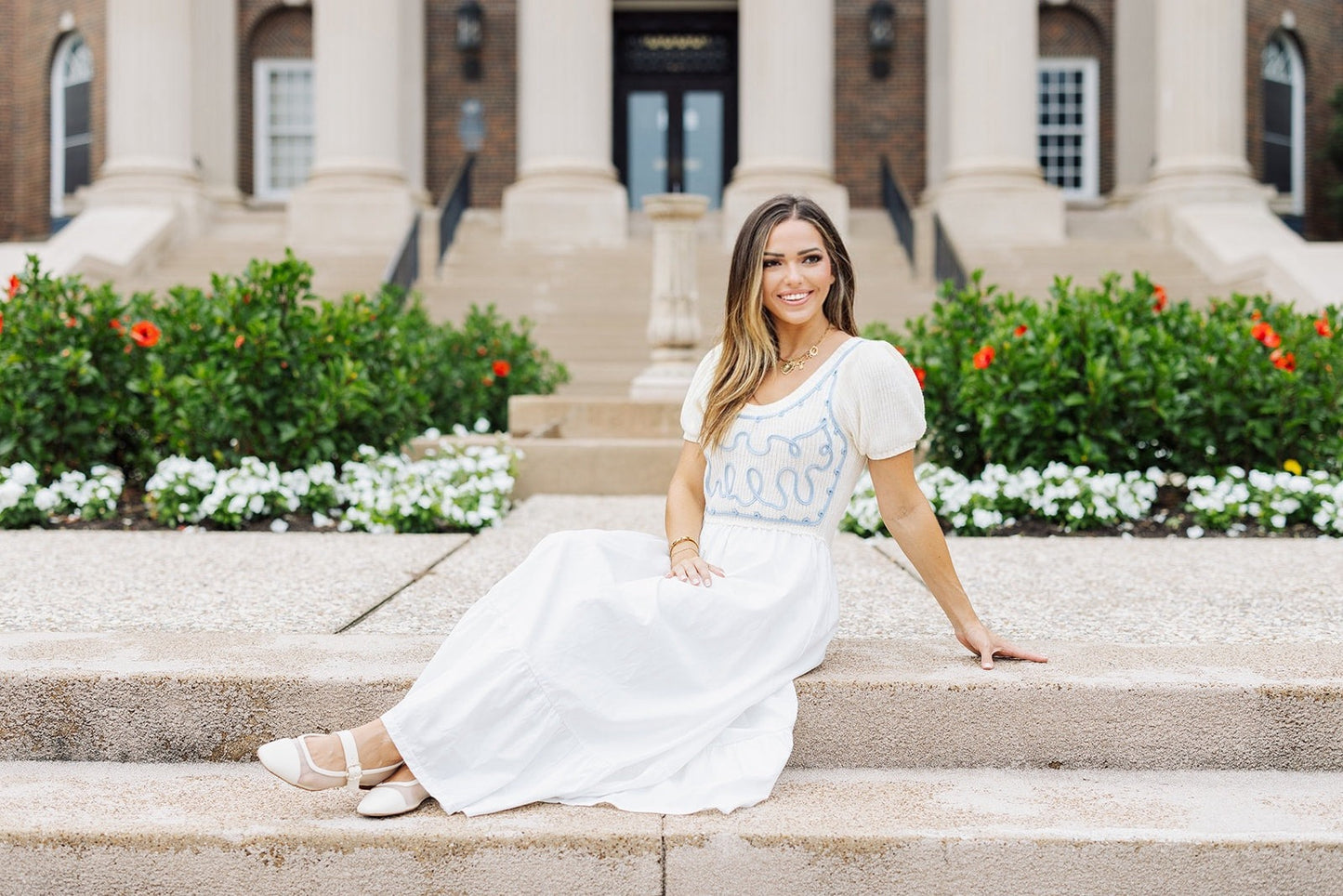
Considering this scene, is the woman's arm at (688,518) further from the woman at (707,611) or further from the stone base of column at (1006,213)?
the stone base of column at (1006,213)

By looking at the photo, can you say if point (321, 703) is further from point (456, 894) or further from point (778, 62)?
point (778, 62)

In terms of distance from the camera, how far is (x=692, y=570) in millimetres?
2865

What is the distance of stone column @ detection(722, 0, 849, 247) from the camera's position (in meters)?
15.7

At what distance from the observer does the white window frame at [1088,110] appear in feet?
65.0

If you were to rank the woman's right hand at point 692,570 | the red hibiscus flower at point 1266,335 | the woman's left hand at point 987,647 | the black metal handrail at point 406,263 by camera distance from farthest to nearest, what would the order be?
the black metal handrail at point 406,263
the red hibiscus flower at point 1266,335
the woman's left hand at point 987,647
the woman's right hand at point 692,570

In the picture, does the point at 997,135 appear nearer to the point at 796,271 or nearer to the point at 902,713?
the point at 796,271

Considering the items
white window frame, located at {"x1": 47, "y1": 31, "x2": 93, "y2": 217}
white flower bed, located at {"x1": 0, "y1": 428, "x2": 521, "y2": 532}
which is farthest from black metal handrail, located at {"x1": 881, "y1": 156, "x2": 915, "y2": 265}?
white window frame, located at {"x1": 47, "y1": 31, "x2": 93, "y2": 217}

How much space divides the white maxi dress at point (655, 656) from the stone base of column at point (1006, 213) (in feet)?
43.8

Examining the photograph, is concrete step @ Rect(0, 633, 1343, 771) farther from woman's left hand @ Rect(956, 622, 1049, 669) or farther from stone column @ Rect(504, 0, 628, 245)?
stone column @ Rect(504, 0, 628, 245)

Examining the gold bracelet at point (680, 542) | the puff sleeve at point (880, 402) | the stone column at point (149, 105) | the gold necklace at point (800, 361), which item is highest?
the stone column at point (149, 105)

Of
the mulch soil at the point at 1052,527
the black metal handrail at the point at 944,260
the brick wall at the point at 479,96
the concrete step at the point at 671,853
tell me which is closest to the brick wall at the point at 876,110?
the black metal handrail at the point at 944,260

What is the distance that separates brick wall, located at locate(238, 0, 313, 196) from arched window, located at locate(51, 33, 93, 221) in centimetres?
318

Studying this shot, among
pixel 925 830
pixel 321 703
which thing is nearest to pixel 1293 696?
pixel 925 830

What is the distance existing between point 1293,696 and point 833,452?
123 cm
